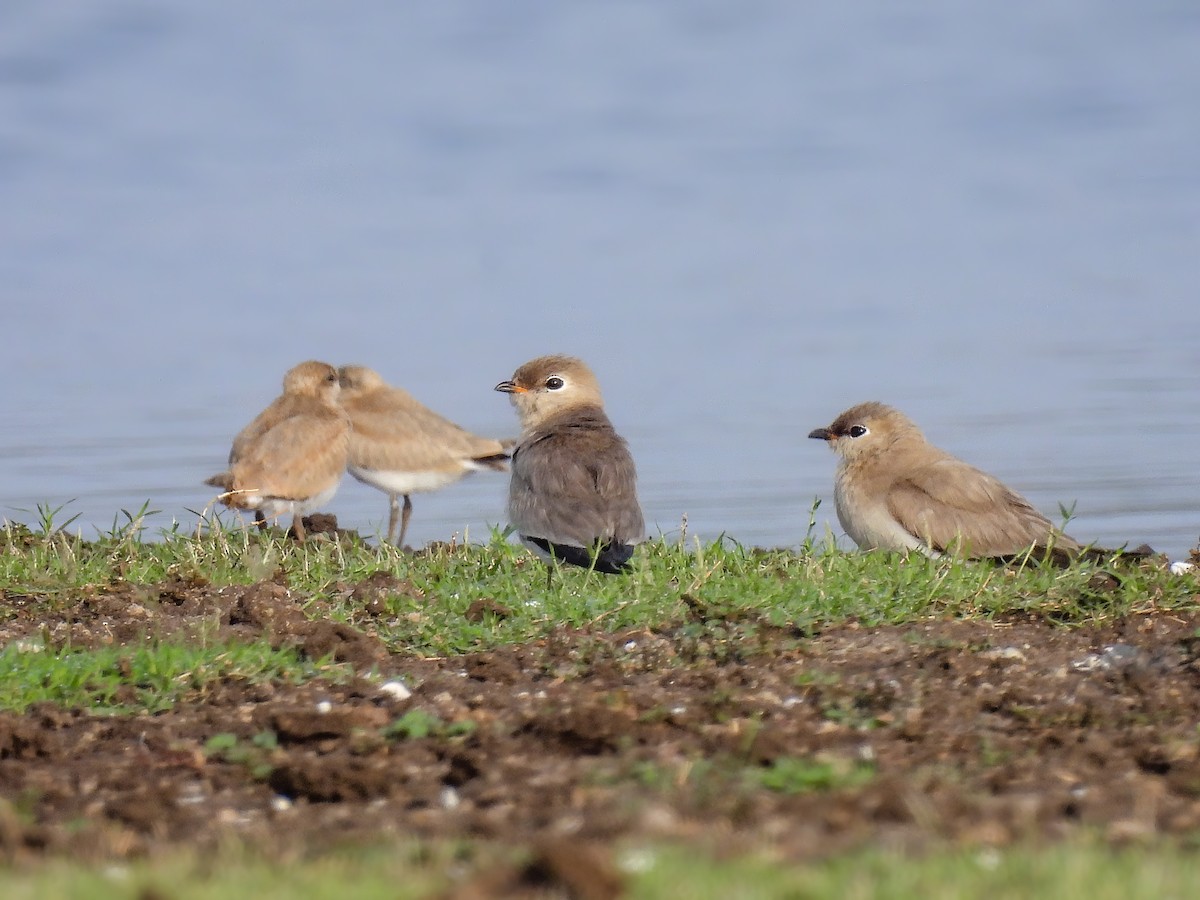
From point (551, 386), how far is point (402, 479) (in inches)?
120

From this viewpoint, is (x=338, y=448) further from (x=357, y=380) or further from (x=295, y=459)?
(x=357, y=380)

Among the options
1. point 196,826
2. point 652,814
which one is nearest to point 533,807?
point 652,814

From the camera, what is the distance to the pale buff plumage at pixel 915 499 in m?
9.23

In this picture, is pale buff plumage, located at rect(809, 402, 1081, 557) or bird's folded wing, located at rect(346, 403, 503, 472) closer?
pale buff plumage, located at rect(809, 402, 1081, 557)

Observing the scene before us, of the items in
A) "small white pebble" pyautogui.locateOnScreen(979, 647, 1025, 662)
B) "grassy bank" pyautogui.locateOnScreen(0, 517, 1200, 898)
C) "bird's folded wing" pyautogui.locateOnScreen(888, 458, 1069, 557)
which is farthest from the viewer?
"bird's folded wing" pyautogui.locateOnScreen(888, 458, 1069, 557)

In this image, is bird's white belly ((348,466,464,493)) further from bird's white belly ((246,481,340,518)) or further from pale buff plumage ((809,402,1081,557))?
pale buff plumage ((809,402,1081,557))

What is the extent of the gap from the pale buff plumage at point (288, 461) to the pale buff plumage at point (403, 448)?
1.73 feet

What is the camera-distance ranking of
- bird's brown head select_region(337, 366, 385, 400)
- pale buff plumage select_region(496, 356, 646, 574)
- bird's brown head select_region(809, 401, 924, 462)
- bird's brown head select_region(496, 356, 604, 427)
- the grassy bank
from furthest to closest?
bird's brown head select_region(337, 366, 385, 400) → bird's brown head select_region(496, 356, 604, 427) → bird's brown head select_region(809, 401, 924, 462) → pale buff plumage select_region(496, 356, 646, 574) → the grassy bank

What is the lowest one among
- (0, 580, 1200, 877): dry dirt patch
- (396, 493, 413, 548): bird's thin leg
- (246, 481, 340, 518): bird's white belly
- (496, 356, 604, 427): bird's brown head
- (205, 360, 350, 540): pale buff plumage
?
(0, 580, 1200, 877): dry dirt patch

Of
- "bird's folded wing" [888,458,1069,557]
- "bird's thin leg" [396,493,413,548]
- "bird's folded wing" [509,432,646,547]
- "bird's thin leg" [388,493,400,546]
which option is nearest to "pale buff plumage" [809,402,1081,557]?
"bird's folded wing" [888,458,1069,557]

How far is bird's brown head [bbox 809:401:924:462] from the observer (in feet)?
34.7

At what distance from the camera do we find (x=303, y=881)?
143 inches

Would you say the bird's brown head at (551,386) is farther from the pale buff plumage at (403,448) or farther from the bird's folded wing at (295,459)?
the pale buff plumage at (403,448)

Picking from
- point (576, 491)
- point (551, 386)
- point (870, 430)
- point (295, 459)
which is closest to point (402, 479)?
point (295, 459)
